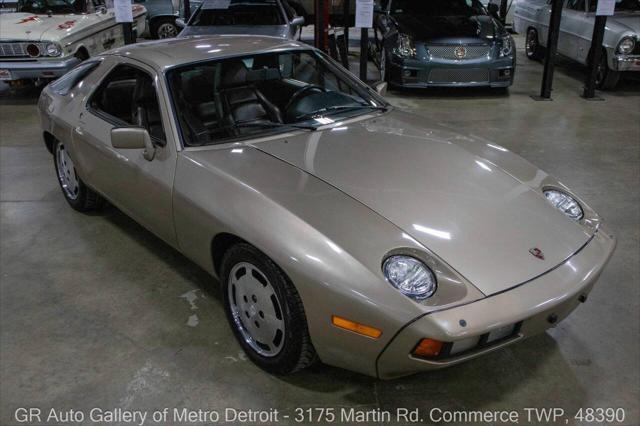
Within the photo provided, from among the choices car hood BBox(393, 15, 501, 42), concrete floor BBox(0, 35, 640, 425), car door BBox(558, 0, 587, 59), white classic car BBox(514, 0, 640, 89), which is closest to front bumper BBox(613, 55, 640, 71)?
white classic car BBox(514, 0, 640, 89)

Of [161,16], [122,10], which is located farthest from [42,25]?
[161,16]

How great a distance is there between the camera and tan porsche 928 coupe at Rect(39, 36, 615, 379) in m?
1.90

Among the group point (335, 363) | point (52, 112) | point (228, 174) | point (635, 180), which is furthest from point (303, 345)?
point (635, 180)

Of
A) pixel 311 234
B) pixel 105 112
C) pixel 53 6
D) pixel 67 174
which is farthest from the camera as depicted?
pixel 53 6

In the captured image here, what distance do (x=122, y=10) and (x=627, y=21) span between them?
6255 mm

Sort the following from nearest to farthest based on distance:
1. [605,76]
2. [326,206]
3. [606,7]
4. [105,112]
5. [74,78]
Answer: [326,206] → [105,112] → [74,78] → [606,7] → [605,76]

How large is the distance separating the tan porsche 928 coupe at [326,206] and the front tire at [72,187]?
0.34m

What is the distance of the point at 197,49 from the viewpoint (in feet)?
9.95

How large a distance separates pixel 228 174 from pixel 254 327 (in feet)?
2.14

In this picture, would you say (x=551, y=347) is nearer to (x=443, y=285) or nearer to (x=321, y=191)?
(x=443, y=285)

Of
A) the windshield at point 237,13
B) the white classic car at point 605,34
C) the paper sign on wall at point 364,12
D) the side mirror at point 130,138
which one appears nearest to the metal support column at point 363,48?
the paper sign on wall at point 364,12

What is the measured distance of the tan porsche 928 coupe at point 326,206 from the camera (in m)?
1.90

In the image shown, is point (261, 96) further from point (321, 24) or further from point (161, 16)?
point (161, 16)

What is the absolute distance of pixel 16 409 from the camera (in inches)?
86.8
